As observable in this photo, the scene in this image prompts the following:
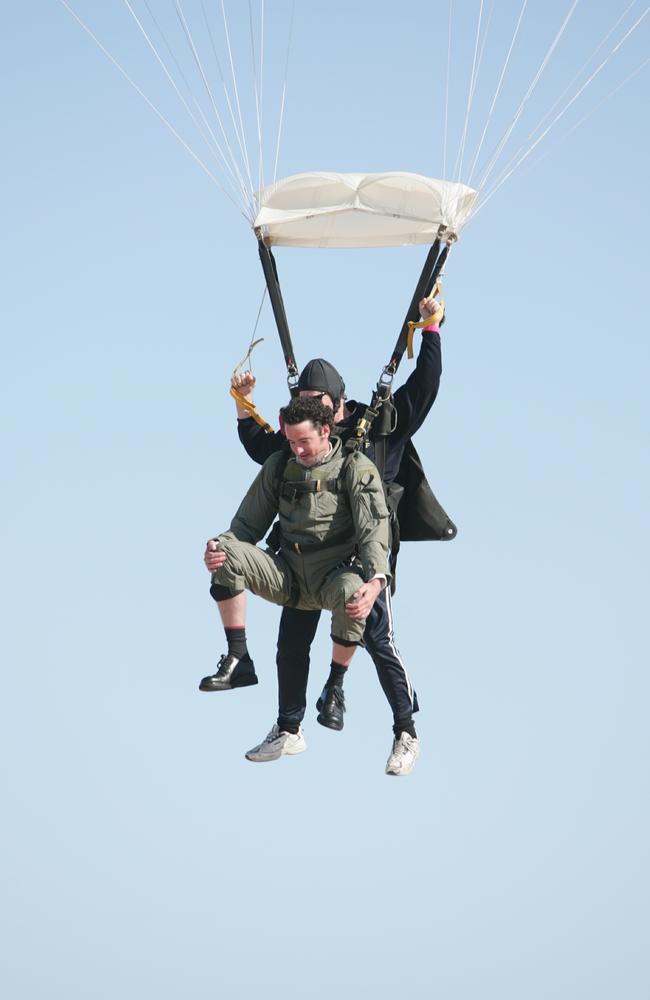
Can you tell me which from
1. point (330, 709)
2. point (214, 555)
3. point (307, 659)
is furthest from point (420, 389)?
point (330, 709)

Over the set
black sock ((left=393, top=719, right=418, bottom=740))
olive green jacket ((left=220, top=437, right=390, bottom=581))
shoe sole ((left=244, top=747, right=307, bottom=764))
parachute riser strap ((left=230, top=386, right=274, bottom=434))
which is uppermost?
parachute riser strap ((left=230, top=386, right=274, bottom=434))

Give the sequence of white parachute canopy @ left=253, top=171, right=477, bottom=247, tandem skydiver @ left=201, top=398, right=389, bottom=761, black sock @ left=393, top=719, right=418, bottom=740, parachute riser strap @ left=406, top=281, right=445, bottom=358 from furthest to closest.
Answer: white parachute canopy @ left=253, top=171, right=477, bottom=247 → black sock @ left=393, top=719, right=418, bottom=740 → parachute riser strap @ left=406, top=281, right=445, bottom=358 → tandem skydiver @ left=201, top=398, right=389, bottom=761

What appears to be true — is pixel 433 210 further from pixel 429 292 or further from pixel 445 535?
pixel 445 535

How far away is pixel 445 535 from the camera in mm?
11039

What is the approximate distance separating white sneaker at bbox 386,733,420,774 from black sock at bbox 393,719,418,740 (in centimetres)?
2

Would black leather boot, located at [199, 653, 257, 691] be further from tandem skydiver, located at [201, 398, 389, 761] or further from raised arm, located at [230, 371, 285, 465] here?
raised arm, located at [230, 371, 285, 465]

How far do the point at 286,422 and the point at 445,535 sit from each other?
163cm

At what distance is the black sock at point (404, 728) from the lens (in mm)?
10844

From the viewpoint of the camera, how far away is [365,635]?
35.1ft

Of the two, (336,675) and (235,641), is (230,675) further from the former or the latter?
(336,675)

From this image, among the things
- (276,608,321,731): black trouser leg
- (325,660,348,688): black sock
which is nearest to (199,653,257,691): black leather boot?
(276,608,321,731): black trouser leg

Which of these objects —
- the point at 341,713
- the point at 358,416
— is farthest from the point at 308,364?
the point at 341,713

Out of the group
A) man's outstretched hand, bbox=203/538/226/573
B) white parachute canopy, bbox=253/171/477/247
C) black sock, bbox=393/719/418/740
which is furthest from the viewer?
white parachute canopy, bbox=253/171/477/247

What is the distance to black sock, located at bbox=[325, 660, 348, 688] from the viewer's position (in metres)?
10.7
